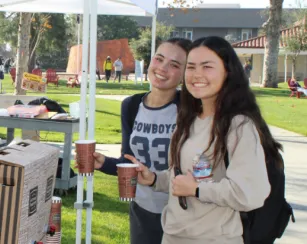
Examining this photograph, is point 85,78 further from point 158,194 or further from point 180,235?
point 180,235

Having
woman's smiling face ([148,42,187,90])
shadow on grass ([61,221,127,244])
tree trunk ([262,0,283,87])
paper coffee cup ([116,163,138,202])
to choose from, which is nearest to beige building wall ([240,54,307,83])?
tree trunk ([262,0,283,87])

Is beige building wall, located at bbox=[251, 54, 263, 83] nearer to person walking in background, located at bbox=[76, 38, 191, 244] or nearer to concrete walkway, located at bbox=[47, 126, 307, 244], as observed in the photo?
concrete walkway, located at bbox=[47, 126, 307, 244]

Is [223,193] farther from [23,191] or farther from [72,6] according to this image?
[72,6]

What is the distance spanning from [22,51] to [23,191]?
13967 mm

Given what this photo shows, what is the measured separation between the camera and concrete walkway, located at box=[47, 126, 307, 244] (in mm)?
5547

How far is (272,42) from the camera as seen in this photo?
3189cm

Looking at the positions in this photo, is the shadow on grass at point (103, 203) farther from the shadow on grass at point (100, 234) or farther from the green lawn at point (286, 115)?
the green lawn at point (286, 115)

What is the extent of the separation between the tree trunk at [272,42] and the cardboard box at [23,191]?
99.0ft

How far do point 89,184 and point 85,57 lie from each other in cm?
92

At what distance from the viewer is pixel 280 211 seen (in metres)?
2.29

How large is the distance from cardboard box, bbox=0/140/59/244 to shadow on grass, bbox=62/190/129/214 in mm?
3648

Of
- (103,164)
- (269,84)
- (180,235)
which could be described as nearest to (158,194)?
(103,164)

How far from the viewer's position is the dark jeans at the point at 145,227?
290cm

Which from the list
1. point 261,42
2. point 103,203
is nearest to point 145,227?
point 103,203
